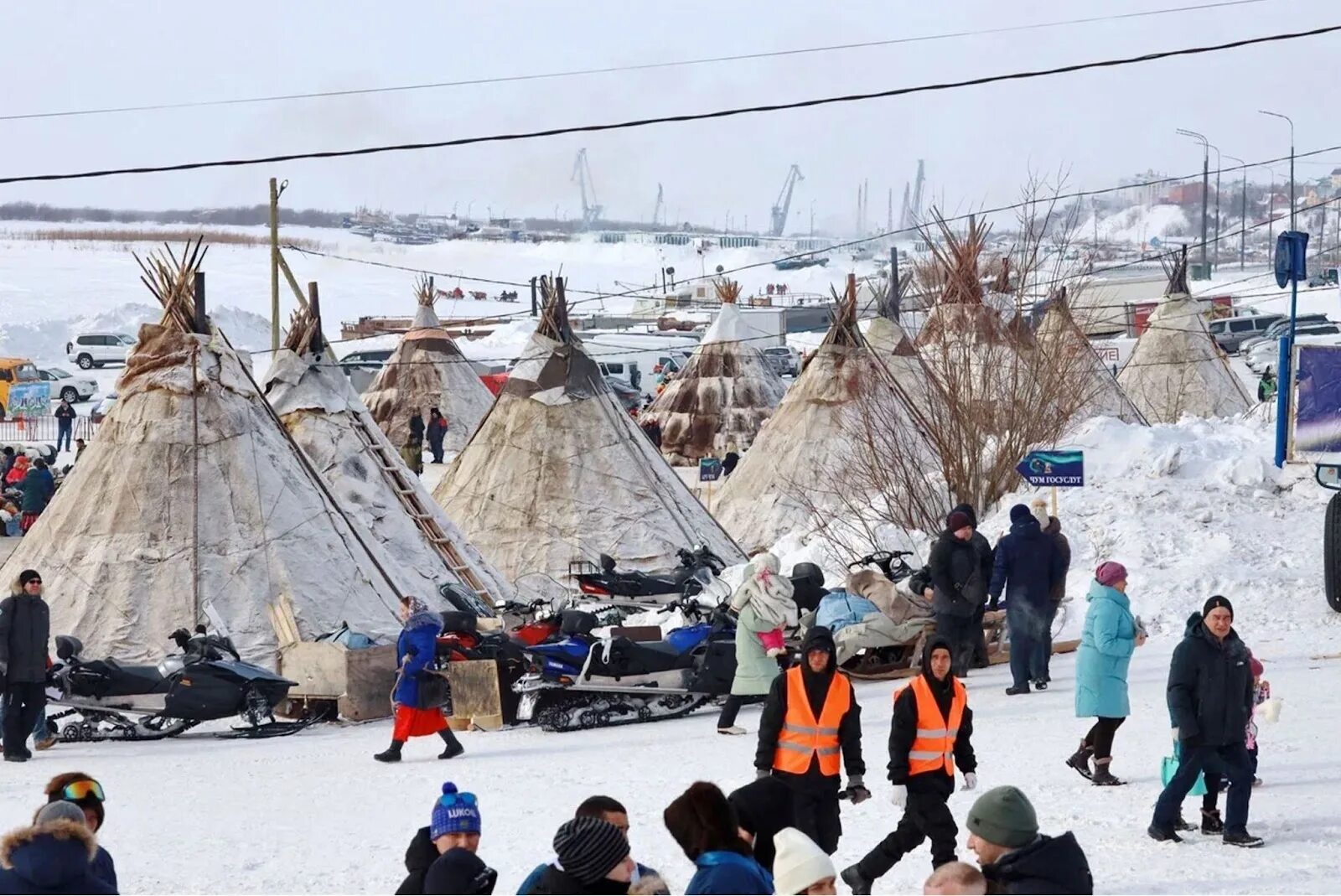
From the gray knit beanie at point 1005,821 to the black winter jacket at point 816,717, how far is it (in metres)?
1.99

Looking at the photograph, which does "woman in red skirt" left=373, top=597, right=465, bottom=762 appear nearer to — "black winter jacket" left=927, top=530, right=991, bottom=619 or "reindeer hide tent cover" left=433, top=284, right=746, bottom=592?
"black winter jacket" left=927, top=530, right=991, bottom=619

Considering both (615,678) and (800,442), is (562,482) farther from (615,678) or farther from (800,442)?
(615,678)

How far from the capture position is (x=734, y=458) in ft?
103

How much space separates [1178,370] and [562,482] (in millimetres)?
18080

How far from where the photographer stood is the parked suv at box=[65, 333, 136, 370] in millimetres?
58531

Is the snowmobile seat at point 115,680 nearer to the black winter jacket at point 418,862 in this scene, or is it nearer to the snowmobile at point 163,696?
the snowmobile at point 163,696

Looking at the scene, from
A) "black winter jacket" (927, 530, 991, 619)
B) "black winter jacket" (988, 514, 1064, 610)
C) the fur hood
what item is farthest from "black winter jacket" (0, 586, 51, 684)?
the fur hood

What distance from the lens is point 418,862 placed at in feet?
21.1

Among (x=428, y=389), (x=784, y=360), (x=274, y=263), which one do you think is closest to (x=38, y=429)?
(x=428, y=389)

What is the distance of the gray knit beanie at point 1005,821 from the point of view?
621 cm

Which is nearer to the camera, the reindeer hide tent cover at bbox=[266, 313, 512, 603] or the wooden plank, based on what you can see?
the wooden plank

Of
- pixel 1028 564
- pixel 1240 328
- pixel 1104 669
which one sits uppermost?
pixel 1240 328

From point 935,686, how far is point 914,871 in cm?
102

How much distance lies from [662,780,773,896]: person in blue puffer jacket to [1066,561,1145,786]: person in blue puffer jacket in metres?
4.60
